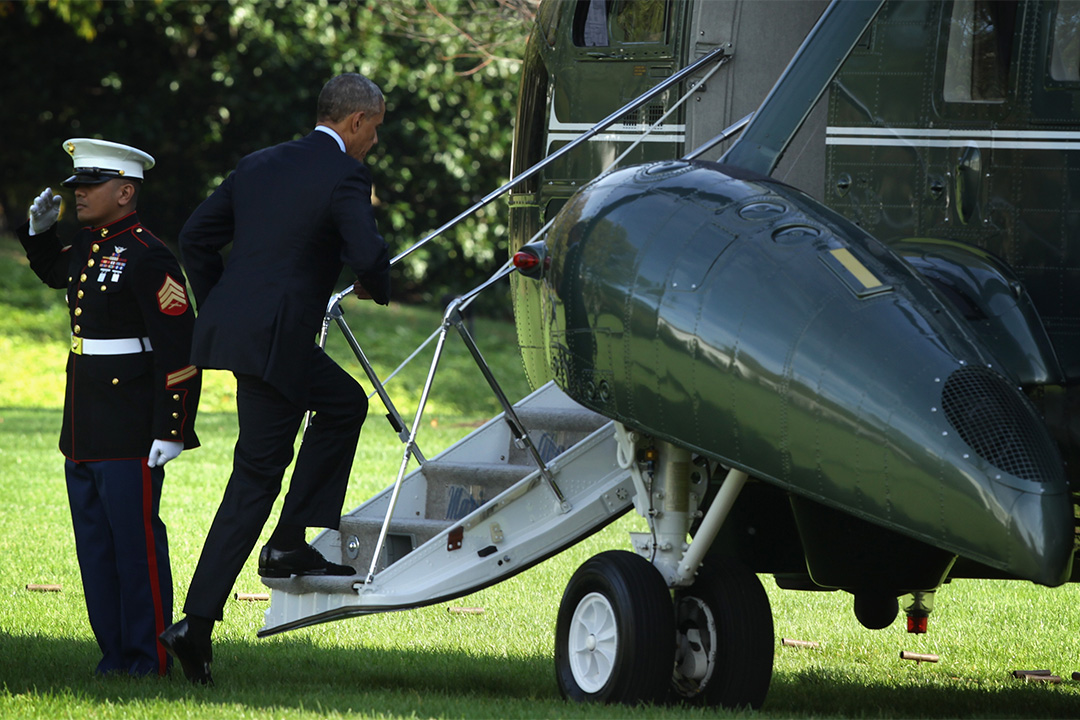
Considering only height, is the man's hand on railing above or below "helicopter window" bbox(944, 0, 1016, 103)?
below

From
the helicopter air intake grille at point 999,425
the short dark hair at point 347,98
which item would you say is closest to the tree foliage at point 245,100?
the short dark hair at point 347,98

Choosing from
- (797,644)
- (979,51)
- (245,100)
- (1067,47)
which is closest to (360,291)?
(979,51)

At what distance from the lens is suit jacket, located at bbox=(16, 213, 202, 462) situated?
5293mm

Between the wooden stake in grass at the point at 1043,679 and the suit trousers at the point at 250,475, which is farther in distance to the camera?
the wooden stake in grass at the point at 1043,679

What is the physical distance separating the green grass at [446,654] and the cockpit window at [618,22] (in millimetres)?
2902

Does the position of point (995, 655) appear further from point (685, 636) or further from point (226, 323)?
point (226, 323)

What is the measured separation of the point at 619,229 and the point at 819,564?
4.41ft

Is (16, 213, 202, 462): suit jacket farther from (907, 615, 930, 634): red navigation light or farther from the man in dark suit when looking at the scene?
(907, 615, 930, 634): red navigation light

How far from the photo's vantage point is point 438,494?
21.6 feet

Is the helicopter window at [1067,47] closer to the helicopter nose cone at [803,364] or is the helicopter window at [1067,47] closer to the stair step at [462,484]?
A: the helicopter nose cone at [803,364]

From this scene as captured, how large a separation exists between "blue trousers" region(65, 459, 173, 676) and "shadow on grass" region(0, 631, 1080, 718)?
148mm

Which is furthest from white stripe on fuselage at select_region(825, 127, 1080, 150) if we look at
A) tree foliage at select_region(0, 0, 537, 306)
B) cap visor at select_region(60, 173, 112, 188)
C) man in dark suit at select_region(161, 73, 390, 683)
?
tree foliage at select_region(0, 0, 537, 306)

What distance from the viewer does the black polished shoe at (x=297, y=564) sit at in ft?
18.3

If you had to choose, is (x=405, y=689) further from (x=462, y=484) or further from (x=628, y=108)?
(x=628, y=108)
